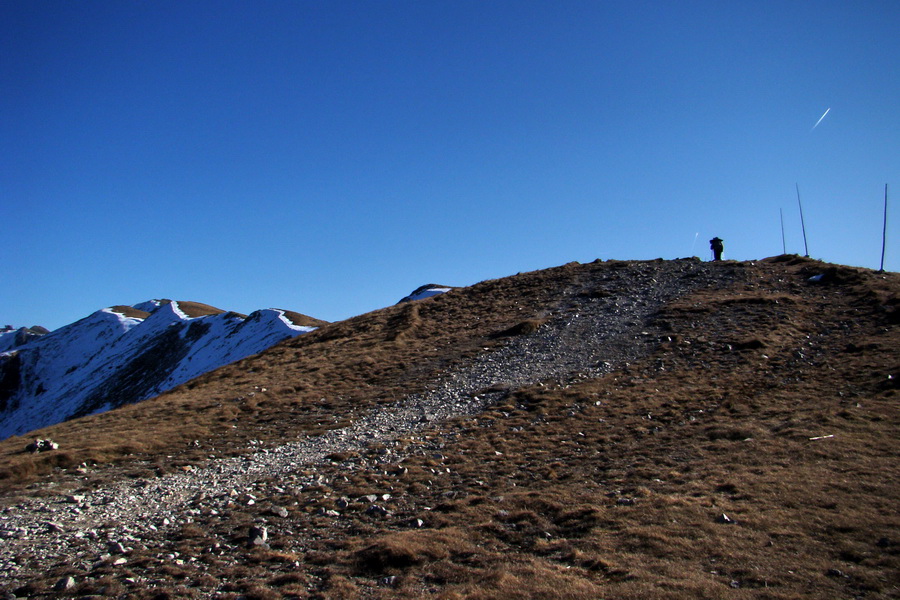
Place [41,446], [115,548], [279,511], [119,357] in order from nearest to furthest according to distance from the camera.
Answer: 1. [115,548]
2. [279,511]
3. [41,446]
4. [119,357]

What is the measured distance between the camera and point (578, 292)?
128 ft

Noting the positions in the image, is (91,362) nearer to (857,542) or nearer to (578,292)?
(578,292)

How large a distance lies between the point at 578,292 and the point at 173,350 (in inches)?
3256

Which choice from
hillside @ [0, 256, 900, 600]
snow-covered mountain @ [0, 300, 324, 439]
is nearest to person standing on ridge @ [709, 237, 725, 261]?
hillside @ [0, 256, 900, 600]

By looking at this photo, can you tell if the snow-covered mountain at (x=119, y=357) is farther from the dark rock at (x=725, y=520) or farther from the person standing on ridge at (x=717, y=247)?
the dark rock at (x=725, y=520)

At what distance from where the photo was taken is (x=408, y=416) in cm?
2159

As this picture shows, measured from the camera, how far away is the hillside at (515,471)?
922cm

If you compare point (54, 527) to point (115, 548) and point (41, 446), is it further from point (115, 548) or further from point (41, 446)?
point (41, 446)

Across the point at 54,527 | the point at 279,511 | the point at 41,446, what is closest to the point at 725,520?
the point at 279,511

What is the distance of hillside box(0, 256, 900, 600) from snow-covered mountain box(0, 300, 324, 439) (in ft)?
179

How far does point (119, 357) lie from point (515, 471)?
115467 mm

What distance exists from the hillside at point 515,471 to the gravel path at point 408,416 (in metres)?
Result: 0.11

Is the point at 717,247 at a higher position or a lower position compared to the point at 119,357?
higher

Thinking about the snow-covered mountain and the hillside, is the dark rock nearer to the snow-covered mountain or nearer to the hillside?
the hillside
